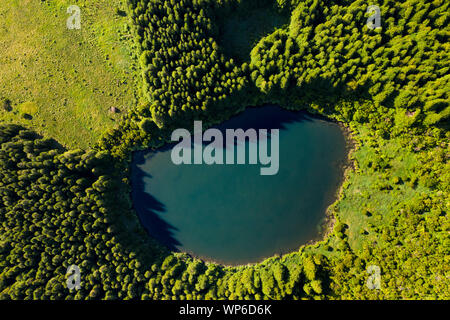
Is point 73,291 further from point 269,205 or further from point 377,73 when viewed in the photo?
point 377,73

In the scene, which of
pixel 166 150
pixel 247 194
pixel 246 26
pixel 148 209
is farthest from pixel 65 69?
pixel 247 194

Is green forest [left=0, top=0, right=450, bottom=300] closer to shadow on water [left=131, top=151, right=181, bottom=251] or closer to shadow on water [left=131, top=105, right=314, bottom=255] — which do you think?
shadow on water [left=131, top=105, right=314, bottom=255]

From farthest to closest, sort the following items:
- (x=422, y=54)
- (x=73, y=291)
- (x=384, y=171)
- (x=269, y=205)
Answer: (x=269, y=205) < (x=384, y=171) < (x=73, y=291) < (x=422, y=54)

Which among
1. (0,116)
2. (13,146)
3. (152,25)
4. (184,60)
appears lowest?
(13,146)

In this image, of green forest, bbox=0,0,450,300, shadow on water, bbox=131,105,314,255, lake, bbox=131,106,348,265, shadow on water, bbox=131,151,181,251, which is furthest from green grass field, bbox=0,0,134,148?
lake, bbox=131,106,348,265

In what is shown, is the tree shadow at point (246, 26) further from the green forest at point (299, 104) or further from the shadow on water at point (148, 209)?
the shadow on water at point (148, 209)

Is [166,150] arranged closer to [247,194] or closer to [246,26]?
[247,194]

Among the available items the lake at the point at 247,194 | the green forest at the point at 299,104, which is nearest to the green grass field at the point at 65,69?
the green forest at the point at 299,104

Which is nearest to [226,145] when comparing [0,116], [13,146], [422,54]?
[422,54]
